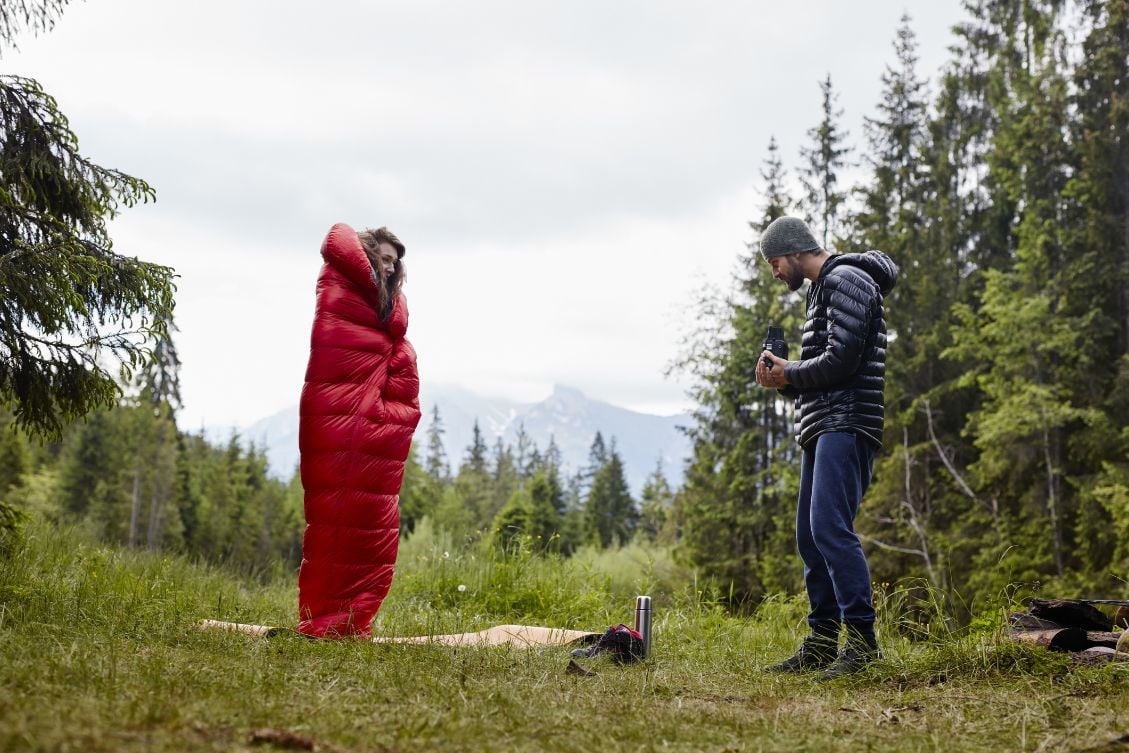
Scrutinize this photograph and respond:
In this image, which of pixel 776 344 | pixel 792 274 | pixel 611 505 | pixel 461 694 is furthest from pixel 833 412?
pixel 611 505

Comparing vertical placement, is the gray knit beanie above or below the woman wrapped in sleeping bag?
above

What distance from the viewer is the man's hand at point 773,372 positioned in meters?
4.38

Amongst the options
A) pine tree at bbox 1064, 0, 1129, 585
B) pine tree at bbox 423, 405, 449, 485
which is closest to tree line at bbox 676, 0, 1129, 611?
pine tree at bbox 1064, 0, 1129, 585

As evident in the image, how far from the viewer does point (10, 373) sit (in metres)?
4.79

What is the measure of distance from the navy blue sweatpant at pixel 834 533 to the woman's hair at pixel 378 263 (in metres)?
2.44

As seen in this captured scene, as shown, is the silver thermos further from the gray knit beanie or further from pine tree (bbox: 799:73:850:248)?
pine tree (bbox: 799:73:850:248)

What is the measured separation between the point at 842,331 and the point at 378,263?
8.42 ft

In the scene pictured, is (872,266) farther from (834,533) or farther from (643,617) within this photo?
(643,617)

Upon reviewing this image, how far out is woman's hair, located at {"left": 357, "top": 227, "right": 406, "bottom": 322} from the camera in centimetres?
510

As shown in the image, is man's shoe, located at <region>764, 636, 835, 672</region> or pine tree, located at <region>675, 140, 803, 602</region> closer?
man's shoe, located at <region>764, 636, 835, 672</region>

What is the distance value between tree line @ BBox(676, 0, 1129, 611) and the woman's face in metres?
10.4

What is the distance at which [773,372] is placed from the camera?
440 centimetres

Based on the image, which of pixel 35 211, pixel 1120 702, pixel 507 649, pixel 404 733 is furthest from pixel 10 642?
pixel 1120 702

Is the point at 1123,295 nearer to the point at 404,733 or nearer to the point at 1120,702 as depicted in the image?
the point at 1120,702
